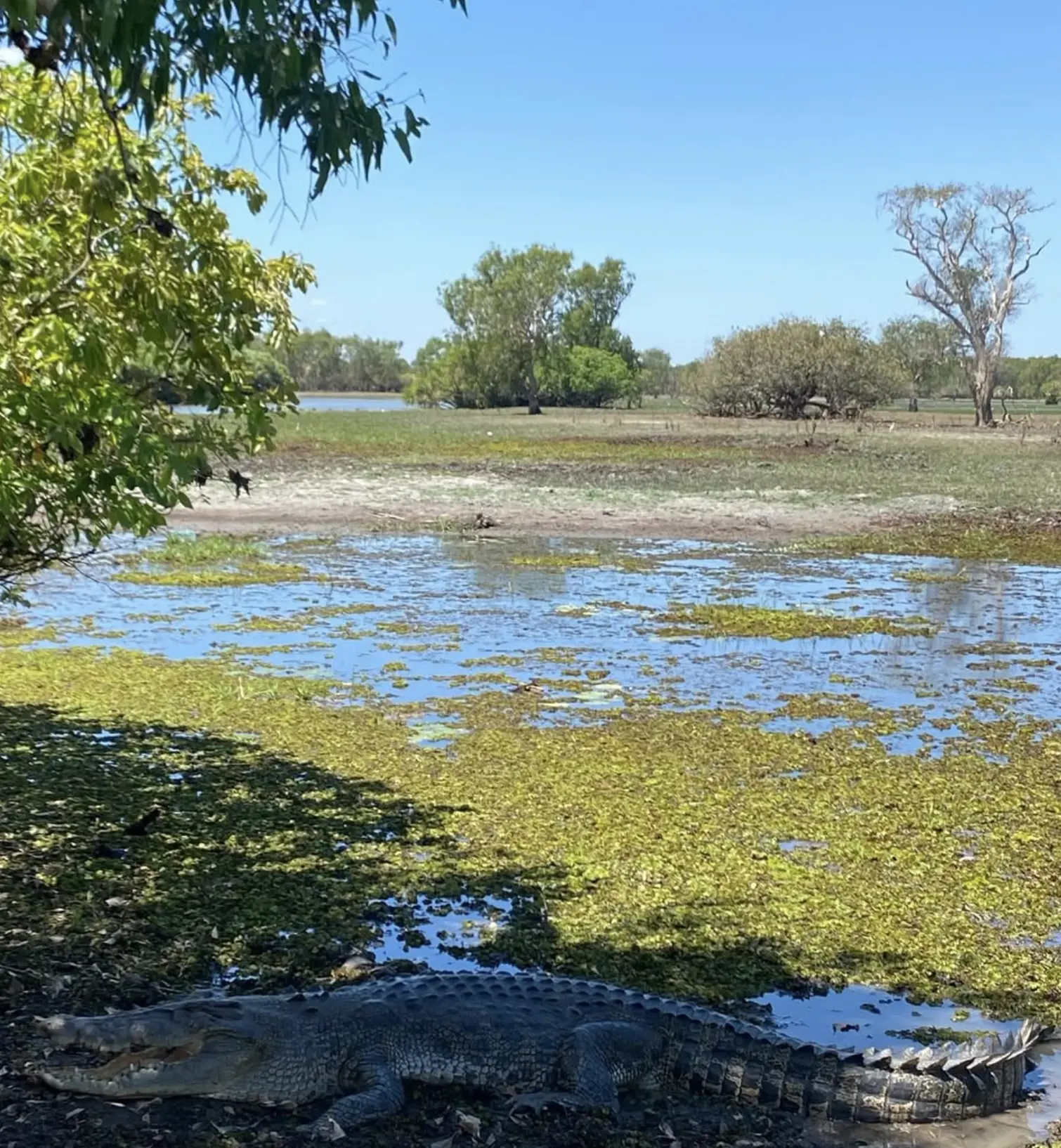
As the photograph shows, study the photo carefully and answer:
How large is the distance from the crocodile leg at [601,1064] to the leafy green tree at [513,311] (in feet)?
209

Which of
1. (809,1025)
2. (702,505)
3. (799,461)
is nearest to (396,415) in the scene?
(799,461)

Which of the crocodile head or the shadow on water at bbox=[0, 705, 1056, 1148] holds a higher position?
the crocodile head

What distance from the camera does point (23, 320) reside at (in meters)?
4.96

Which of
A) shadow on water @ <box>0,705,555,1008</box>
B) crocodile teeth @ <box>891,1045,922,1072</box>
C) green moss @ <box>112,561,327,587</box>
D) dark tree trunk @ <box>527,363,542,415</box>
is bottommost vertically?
shadow on water @ <box>0,705,555,1008</box>

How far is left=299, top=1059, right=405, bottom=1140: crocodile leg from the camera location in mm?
3350

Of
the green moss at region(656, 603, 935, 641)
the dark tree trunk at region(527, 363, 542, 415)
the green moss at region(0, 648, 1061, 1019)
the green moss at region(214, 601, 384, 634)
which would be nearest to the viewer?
the green moss at region(0, 648, 1061, 1019)

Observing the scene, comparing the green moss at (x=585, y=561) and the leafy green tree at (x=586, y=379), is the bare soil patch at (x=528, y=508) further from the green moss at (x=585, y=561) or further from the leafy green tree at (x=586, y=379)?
the leafy green tree at (x=586, y=379)

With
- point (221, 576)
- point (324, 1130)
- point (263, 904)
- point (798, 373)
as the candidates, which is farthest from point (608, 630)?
point (798, 373)

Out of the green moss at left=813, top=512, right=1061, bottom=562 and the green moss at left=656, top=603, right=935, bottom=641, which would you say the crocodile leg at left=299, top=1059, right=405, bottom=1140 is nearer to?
the green moss at left=656, top=603, right=935, bottom=641

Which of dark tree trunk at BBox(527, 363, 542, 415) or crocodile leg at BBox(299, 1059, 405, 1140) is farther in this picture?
dark tree trunk at BBox(527, 363, 542, 415)

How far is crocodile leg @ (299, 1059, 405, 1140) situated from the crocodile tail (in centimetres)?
84

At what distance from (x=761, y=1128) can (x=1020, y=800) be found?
3465 mm

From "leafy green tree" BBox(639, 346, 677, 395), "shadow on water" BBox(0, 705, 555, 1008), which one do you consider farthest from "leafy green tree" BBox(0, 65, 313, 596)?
"leafy green tree" BBox(639, 346, 677, 395)

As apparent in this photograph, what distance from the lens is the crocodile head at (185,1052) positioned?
334 centimetres
